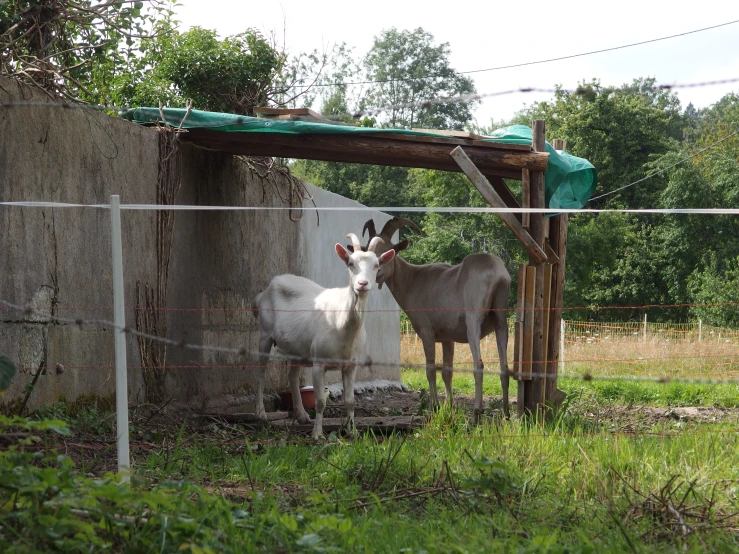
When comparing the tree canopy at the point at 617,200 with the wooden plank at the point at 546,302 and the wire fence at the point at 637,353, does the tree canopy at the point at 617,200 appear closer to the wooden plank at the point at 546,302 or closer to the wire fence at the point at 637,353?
the wire fence at the point at 637,353

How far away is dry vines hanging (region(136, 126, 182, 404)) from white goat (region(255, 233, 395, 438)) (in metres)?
1.13

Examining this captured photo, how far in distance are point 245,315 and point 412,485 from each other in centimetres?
537

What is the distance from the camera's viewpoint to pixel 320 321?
863cm

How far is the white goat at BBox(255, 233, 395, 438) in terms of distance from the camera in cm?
803

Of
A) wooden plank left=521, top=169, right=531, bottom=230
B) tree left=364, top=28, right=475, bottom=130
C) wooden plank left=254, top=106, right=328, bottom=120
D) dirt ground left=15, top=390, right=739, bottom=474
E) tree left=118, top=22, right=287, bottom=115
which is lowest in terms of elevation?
dirt ground left=15, top=390, right=739, bottom=474

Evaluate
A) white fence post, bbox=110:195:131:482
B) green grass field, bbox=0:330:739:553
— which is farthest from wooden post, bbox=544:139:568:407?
white fence post, bbox=110:195:131:482

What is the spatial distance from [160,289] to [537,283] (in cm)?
364

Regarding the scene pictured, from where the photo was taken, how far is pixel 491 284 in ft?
30.6

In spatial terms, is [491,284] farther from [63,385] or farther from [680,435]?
[63,385]

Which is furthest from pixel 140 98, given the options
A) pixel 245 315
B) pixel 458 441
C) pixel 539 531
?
pixel 539 531

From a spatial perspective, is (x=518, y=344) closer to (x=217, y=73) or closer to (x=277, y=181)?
(x=277, y=181)

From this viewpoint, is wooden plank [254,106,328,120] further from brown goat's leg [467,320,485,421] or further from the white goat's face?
brown goat's leg [467,320,485,421]

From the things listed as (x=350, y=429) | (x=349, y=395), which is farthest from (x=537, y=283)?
(x=350, y=429)

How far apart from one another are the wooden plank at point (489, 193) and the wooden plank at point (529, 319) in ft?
0.77
